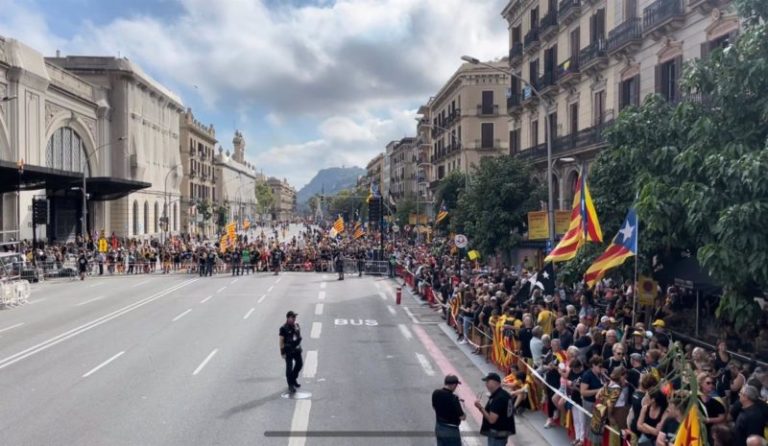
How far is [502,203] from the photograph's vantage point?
30.5 metres

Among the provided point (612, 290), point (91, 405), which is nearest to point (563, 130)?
point (612, 290)

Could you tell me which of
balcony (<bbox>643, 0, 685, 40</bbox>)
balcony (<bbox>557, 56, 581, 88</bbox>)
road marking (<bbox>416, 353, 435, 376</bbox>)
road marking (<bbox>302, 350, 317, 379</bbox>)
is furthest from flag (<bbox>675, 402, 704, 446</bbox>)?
balcony (<bbox>557, 56, 581, 88</bbox>)

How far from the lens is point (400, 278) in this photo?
39094mm

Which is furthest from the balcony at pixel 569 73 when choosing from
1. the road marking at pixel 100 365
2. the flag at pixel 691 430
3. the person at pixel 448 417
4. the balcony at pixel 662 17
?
the flag at pixel 691 430

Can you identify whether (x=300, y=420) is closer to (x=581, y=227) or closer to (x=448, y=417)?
(x=448, y=417)

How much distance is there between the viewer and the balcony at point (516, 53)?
133ft

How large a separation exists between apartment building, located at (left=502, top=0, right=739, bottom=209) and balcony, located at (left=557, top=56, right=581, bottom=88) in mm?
52

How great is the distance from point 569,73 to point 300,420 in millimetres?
24808

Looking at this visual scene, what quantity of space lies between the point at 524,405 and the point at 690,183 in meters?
4.65

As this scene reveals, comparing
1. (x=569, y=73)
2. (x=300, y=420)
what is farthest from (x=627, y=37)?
(x=300, y=420)

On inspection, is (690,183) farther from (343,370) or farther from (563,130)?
(563,130)

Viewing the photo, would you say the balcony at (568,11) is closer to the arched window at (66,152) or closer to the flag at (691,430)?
the flag at (691,430)

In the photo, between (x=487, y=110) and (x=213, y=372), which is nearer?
(x=213, y=372)

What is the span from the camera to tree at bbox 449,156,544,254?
30312 millimetres
